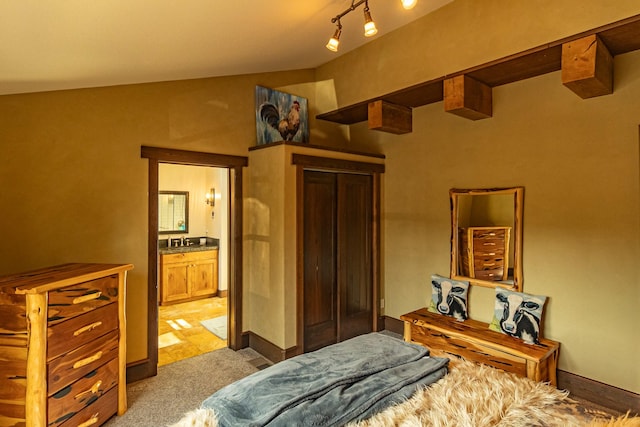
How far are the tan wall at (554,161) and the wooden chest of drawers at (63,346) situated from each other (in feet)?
9.59

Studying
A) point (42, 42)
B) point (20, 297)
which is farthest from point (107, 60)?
point (20, 297)

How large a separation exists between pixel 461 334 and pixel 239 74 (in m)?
3.29

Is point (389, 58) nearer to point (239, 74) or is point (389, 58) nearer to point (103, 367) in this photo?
point (239, 74)

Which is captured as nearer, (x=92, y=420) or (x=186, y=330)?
(x=92, y=420)

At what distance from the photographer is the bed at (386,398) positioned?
1.42m

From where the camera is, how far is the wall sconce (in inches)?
241

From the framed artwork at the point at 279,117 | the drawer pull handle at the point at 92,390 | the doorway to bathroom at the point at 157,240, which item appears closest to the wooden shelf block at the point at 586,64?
the framed artwork at the point at 279,117

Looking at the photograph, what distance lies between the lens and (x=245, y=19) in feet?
7.56

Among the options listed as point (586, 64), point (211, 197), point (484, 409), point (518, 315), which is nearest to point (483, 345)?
point (518, 315)

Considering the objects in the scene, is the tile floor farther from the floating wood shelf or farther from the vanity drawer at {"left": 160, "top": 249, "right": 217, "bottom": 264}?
the floating wood shelf

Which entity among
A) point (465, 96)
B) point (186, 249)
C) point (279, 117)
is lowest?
point (186, 249)

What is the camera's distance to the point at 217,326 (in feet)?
14.4

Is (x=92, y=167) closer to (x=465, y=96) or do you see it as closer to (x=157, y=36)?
(x=157, y=36)

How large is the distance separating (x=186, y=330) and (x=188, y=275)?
4.40 ft
